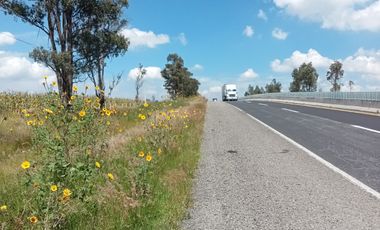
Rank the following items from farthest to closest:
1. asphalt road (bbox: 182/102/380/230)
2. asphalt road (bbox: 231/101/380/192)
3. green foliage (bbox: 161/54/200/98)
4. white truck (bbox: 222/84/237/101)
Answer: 1. green foliage (bbox: 161/54/200/98)
2. white truck (bbox: 222/84/237/101)
3. asphalt road (bbox: 231/101/380/192)
4. asphalt road (bbox: 182/102/380/230)

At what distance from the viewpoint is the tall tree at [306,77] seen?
95.6 m

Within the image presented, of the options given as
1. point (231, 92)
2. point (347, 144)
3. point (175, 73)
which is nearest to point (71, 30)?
point (347, 144)

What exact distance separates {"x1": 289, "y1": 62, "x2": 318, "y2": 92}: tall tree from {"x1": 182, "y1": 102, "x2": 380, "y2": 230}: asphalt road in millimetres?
90269

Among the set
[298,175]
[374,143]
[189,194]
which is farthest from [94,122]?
[374,143]

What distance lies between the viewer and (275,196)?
19.7 ft

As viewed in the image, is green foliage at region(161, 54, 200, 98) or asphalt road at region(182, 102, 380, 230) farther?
green foliage at region(161, 54, 200, 98)

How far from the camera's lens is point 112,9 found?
21.0 meters

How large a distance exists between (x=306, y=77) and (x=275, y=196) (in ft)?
311

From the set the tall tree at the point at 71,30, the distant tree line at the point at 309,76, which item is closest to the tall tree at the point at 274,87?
the distant tree line at the point at 309,76

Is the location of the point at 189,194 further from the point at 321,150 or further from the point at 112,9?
the point at 112,9

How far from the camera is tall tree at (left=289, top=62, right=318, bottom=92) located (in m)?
95.6

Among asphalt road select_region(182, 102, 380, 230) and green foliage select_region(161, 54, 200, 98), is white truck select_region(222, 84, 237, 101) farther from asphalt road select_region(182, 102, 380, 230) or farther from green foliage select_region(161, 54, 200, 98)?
asphalt road select_region(182, 102, 380, 230)

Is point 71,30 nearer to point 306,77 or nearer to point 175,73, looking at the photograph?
point 175,73

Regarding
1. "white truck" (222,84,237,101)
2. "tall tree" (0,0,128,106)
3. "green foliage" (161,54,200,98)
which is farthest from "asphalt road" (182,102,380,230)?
"green foliage" (161,54,200,98)
